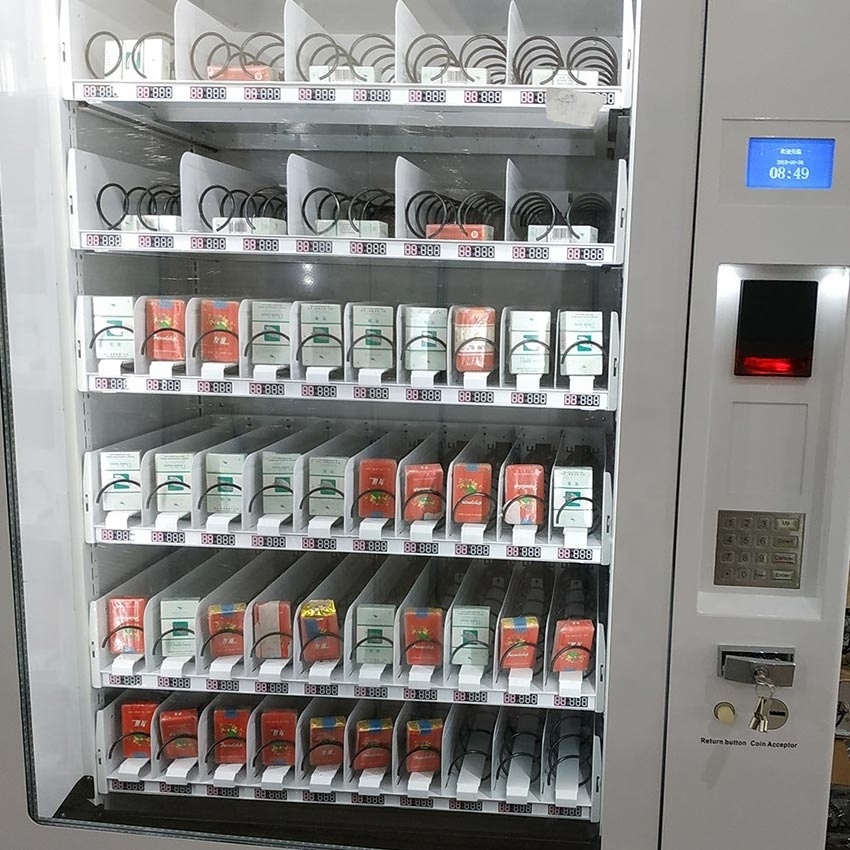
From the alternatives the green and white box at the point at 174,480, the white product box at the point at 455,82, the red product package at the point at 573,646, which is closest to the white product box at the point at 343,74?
the white product box at the point at 455,82

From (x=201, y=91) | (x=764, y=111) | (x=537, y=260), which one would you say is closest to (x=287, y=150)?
(x=201, y=91)

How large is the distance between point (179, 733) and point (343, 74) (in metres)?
1.72

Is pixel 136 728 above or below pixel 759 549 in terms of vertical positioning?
below

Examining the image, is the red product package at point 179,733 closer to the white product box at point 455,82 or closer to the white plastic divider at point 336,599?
the white plastic divider at point 336,599

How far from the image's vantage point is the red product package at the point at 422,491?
2102 millimetres

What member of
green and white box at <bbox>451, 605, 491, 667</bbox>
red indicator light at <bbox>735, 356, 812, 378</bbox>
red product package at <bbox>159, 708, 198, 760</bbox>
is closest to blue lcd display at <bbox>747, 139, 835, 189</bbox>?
red indicator light at <bbox>735, 356, 812, 378</bbox>

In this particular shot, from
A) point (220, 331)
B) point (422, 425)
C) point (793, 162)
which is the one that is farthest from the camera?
point (422, 425)

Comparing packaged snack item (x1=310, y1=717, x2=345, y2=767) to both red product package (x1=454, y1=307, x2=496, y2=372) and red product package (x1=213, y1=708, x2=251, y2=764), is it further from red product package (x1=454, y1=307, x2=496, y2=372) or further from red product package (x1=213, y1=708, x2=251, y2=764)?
red product package (x1=454, y1=307, x2=496, y2=372)

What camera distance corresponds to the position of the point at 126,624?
7.23 feet

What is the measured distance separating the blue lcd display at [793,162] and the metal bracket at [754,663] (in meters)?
0.93

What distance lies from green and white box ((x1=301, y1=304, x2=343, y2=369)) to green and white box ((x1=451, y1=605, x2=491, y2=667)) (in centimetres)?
68

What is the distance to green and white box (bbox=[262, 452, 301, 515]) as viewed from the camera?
2184 mm

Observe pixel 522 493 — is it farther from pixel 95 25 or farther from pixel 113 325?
pixel 95 25

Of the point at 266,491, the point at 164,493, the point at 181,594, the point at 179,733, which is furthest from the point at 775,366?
the point at 179,733
